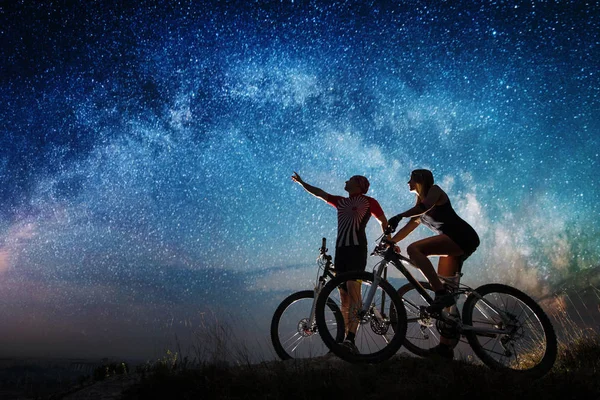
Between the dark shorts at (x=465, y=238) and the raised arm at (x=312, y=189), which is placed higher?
the raised arm at (x=312, y=189)

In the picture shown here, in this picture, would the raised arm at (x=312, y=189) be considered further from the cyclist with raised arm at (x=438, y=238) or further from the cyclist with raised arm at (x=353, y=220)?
the cyclist with raised arm at (x=438, y=238)

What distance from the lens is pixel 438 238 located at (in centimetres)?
539

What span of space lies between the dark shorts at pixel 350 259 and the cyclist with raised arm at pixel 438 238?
79cm

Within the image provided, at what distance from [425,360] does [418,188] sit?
2.36 m

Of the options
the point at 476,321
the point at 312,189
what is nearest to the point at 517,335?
the point at 476,321

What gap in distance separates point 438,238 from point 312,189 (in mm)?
2486

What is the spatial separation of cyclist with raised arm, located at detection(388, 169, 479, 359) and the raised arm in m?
1.70

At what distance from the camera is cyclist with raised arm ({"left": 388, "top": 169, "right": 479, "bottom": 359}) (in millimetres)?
5000

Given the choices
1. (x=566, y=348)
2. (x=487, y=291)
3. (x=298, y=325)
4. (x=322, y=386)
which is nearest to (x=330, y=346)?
(x=322, y=386)

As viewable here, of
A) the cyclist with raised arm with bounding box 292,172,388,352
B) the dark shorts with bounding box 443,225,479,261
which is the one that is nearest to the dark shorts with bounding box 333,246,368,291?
the cyclist with raised arm with bounding box 292,172,388,352

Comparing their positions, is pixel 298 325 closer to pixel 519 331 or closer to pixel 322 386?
pixel 322 386

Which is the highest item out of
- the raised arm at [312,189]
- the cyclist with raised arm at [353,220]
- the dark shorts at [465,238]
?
the raised arm at [312,189]

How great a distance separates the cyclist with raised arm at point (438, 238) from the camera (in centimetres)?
500

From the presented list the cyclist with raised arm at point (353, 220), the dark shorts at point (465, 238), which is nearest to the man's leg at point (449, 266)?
the dark shorts at point (465, 238)
